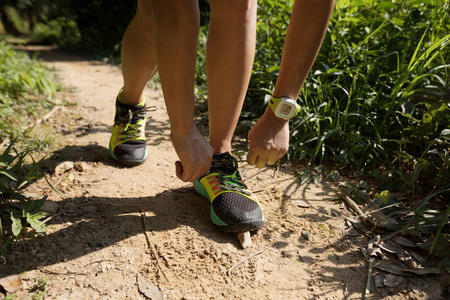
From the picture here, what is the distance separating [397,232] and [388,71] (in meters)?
1.27

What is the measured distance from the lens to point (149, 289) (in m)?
1.11

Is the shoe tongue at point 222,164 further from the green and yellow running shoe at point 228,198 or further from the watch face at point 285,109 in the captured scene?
the watch face at point 285,109

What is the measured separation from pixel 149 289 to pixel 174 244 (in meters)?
0.23

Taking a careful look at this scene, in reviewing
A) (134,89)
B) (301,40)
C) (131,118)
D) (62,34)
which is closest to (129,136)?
(131,118)

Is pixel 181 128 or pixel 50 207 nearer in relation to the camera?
pixel 181 128

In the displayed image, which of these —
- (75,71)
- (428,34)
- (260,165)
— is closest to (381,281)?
(260,165)

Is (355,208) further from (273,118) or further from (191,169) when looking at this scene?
(191,169)

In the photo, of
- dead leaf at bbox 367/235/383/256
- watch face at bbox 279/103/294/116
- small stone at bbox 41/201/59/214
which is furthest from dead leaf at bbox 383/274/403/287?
small stone at bbox 41/201/59/214

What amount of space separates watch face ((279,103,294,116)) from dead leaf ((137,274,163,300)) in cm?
80

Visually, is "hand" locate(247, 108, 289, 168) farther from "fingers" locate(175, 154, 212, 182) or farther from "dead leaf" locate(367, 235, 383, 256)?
"dead leaf" locate(367, 235, 383, 256)

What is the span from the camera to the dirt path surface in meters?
1.13

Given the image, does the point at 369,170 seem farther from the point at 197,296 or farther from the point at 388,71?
the point at 197,296

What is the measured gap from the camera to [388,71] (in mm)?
2229

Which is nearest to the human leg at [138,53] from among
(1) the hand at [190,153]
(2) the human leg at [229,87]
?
(2) the human leg at [229,87]
